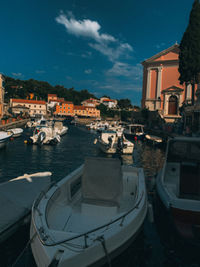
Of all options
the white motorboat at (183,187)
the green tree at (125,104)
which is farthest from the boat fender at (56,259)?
the green tree at (125,104)

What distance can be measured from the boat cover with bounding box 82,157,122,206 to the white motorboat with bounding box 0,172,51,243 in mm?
1480

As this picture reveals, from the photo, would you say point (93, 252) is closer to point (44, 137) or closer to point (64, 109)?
point (44, 137)

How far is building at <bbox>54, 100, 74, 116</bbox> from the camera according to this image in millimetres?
110062

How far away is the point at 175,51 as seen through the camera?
5225 cm

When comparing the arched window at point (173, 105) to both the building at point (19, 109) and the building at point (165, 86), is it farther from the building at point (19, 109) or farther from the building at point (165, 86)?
the building at point (19, 109)

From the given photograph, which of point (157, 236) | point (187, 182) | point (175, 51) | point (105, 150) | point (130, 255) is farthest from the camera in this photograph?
point (175, 51)

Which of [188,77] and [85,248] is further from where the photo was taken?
[188,77]

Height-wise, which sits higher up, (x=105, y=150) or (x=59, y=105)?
(x=59, y=105)

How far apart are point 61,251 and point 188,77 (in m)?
33.2

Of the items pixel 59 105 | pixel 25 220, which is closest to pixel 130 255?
pixel 25 220

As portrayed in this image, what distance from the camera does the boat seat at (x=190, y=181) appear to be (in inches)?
323

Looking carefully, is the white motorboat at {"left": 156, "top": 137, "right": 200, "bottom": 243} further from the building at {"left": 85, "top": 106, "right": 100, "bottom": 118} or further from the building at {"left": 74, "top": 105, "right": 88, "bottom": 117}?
the building at {"left": 85, "top": 106, "right": 100, "bottom": 118}

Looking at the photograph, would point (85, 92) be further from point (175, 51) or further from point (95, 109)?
point (175, 51)

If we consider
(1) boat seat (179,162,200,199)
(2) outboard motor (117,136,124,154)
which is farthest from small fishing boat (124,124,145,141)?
(1) boat seat (179,162,200,199)
